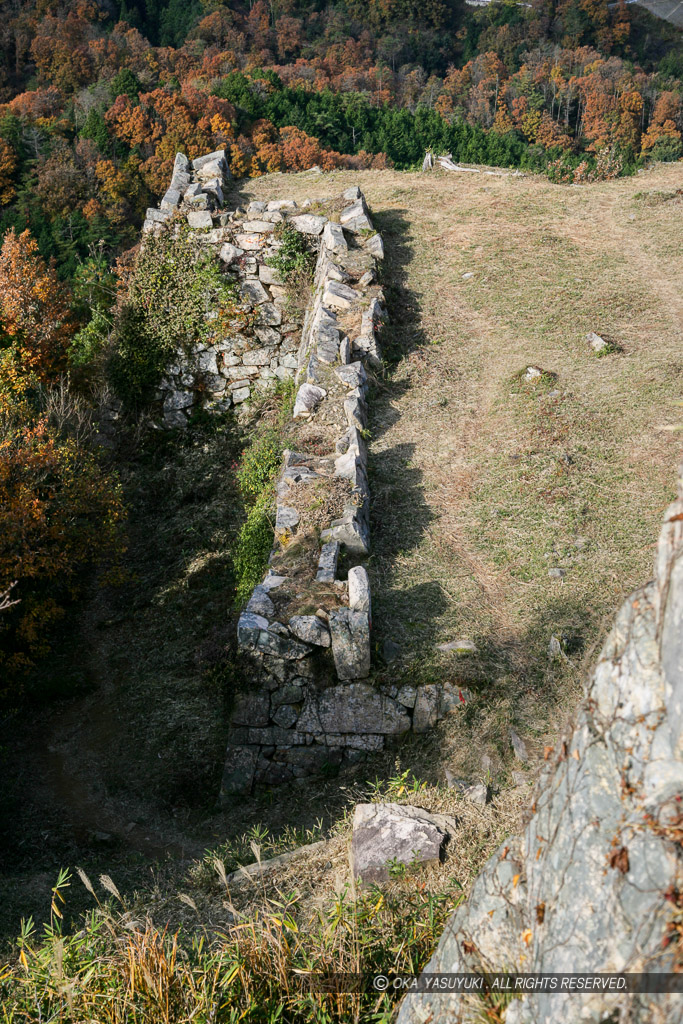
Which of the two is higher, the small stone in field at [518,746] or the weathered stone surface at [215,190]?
the weathered stone surface at [215,190]

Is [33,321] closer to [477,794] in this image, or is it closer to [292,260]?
[292,260]

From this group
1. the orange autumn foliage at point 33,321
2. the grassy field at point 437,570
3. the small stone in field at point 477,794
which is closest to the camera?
the small stone in field at point 477,794

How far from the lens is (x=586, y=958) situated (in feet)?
6.76

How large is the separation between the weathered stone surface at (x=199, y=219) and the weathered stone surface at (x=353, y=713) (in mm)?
11470

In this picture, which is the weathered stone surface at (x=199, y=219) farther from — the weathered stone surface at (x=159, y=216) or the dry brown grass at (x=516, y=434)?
the dry brown grass at (x=516, y=434)

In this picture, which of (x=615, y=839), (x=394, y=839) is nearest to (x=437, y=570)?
(x=394, y=839)

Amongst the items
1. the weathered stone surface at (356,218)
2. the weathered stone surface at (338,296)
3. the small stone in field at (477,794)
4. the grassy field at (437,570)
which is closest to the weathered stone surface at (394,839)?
the grassy field at (437,570)

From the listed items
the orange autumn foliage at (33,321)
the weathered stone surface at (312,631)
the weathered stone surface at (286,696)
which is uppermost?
the weathered stone surface at (312,631)

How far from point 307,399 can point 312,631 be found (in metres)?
4.67

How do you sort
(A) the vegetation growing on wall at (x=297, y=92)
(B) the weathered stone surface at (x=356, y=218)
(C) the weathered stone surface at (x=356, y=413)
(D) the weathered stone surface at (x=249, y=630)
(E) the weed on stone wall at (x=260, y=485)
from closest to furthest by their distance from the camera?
1. (D) the weathered stone surface at (x=249, y=630)
2. (E) the weed on stone wall at (x=260, y=485)
3. (C) the weathered stone surface at (x=356, y=413)
4. (B) the weathered stone surface at (x=356, y=218)
5. (A) the vegetation growing on wall at (x=297, y=92)

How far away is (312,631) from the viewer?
6.59 m

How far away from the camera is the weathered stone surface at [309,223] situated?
1441cm

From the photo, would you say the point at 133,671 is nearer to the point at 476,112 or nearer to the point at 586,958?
the point at 586,958

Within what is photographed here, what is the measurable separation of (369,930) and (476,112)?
1708 inches
